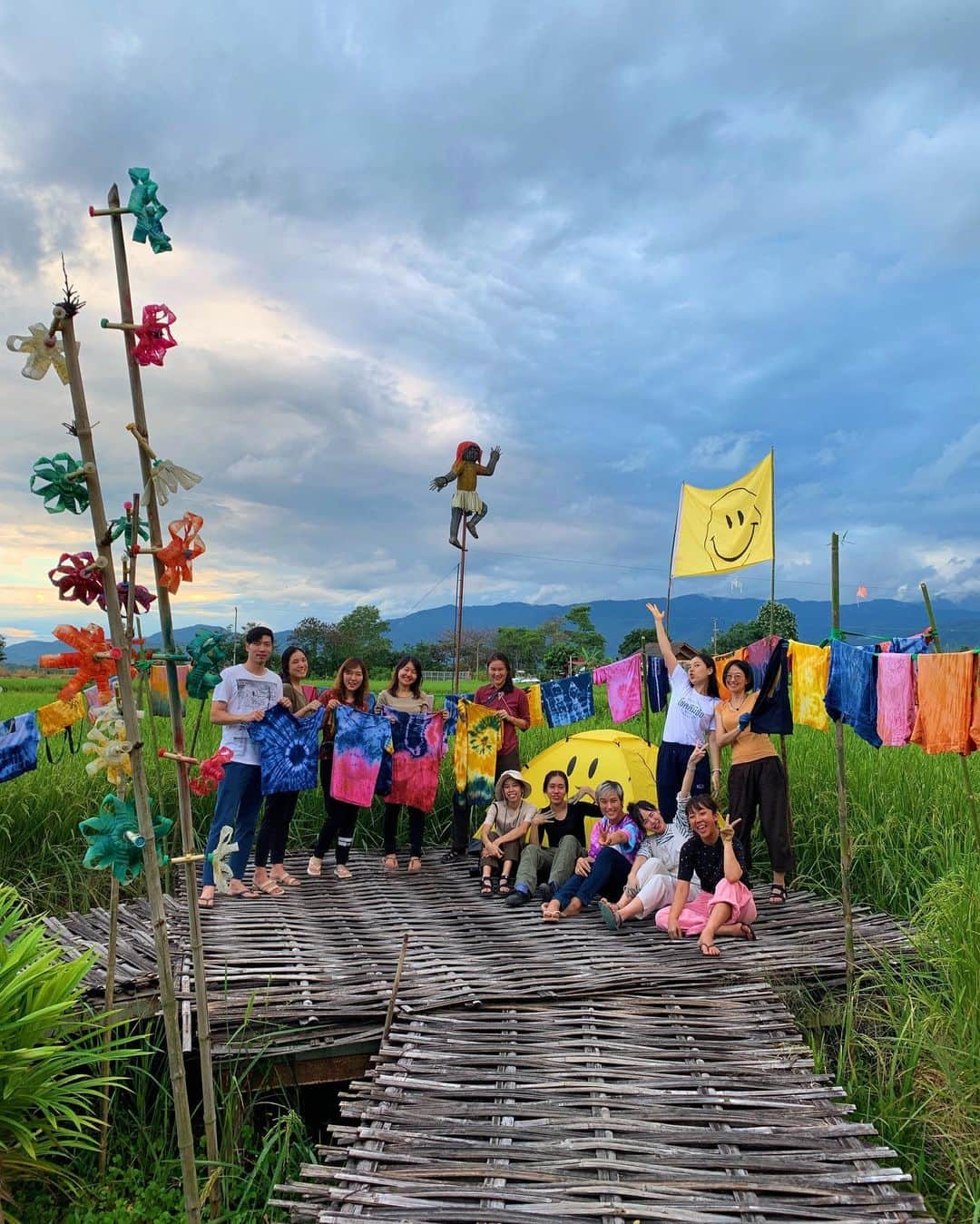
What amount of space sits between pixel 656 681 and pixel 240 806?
12.4ft

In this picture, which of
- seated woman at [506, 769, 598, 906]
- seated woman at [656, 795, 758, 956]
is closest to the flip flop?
seated woman at [656, 795, 758, 956]

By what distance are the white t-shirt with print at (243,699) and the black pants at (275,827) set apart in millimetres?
439

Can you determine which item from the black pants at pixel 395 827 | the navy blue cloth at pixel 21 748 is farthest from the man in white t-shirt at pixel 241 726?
the black pants at pixel 395 827

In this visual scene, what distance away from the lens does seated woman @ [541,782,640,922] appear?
18.3 feet

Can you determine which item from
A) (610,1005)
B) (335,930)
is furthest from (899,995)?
(335,930)

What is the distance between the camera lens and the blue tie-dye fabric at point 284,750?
5.93m

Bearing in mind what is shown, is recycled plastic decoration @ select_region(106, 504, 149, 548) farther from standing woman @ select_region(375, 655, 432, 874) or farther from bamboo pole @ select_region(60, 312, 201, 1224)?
standing woman @ select_region(375, 655, 432, 874)

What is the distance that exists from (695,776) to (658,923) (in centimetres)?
109

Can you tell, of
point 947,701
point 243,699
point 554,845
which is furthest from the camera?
point 554,845

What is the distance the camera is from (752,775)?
5.91 metres

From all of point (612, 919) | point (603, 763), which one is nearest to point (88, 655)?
point (612, 919)

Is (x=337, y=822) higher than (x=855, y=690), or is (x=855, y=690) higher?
(x=855, y=690)

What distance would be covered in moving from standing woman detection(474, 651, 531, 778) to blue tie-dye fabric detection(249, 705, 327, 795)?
149 cm

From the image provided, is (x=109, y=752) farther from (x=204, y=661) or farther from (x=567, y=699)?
(x=567, y=699)
